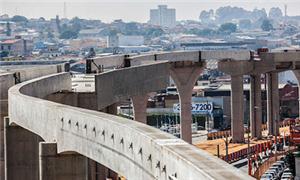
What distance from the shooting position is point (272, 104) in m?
112

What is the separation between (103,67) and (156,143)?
54252 millimetres

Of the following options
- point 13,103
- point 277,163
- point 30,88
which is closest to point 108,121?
point 13,103

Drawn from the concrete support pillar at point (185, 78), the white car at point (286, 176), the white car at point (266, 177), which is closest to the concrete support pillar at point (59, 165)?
the white car at point (286, 176)

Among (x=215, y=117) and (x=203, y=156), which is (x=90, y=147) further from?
(x=215, y=117)

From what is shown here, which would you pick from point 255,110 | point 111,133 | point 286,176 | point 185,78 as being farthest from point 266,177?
point 255,110

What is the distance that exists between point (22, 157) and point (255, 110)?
60.0 meters

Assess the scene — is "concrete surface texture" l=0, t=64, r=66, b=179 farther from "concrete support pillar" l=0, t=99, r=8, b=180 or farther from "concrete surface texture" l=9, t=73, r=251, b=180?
"concrete surface texture" l=9, t=73, r=251, b=180

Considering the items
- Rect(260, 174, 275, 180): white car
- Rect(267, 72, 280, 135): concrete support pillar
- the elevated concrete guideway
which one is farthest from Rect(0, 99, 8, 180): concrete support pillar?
Rect(267, 72, 280, 135): concrete support pillar

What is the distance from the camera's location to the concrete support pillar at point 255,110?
107188 millimetres

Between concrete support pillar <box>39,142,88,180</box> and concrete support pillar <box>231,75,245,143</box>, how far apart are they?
6593 centimetres

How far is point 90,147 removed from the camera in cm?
3638


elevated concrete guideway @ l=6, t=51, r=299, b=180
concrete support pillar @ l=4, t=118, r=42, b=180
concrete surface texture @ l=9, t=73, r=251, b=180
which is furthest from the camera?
concrete support pillar @ l=4, t=118, r=42, b=180


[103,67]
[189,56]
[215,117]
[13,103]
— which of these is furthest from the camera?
[215,117]

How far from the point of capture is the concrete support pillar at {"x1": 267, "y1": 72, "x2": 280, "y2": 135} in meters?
110
